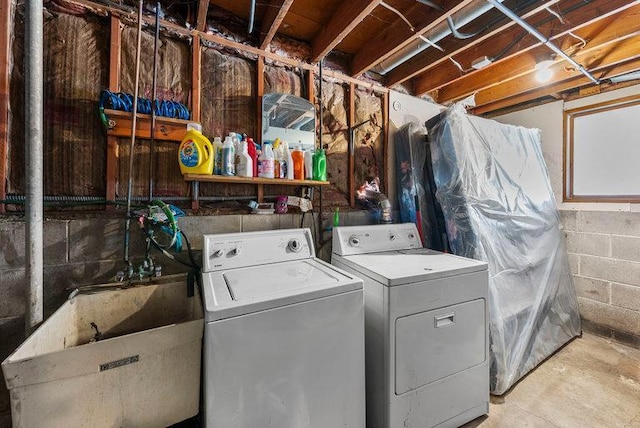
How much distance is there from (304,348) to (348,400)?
0.37 meters

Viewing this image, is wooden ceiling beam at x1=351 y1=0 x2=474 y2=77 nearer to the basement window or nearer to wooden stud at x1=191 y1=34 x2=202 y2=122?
wooden stud at x1=191 y1=34 x2=202 y2=122

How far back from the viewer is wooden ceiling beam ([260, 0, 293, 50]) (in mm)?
1505

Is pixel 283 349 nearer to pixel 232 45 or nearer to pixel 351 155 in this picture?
pixel 351 155

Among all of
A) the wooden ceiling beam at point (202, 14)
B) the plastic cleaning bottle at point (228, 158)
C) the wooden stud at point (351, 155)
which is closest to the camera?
the wooden ceiling beam at point (202, 14)

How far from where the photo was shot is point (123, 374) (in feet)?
3.03

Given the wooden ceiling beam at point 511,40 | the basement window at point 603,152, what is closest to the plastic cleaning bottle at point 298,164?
the wooden ceiling beam at point 511,40

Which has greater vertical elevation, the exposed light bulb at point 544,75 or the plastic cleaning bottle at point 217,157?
the exposed light bulb at point 544,75

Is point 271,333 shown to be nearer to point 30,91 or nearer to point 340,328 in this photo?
point 340,328

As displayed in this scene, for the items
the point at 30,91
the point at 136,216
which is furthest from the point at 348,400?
the point at 30,91

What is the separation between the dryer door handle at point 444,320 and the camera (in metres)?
1.39

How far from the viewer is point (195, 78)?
163cm

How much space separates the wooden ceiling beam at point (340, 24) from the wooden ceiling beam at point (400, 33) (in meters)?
0.36

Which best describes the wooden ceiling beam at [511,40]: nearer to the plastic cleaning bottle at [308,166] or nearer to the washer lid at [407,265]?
the plastic cleaning bottle at [308,166]

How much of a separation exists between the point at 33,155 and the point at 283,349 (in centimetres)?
123
